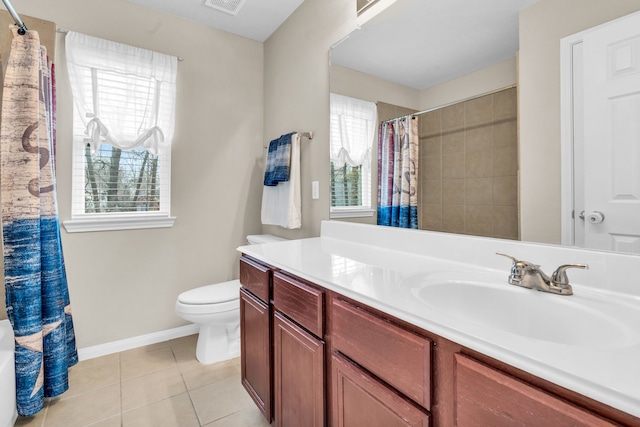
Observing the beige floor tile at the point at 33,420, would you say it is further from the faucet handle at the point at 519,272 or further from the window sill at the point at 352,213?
the faucet handle at the point at 519,272

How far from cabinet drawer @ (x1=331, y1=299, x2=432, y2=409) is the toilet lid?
4.08 ft

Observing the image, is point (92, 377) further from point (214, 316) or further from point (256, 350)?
point (256, 350)

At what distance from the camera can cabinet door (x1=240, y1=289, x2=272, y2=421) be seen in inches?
55.5

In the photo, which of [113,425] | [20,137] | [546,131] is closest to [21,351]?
[113,425]

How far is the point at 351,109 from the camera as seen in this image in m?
1.86

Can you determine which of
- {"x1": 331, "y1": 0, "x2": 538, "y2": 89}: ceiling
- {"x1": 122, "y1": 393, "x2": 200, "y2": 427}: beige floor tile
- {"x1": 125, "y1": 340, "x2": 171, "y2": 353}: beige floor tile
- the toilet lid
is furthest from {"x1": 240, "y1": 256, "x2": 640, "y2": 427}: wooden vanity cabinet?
{"x1": 125, "y1": 340, "x2": 171, "y2": 353}: beige floor tile

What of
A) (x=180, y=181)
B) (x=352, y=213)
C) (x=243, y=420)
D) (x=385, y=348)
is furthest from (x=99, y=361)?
(x=385, y=348)

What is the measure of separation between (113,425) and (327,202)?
167 centimetres

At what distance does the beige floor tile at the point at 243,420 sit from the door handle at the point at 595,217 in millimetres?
1642

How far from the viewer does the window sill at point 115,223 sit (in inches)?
83.2

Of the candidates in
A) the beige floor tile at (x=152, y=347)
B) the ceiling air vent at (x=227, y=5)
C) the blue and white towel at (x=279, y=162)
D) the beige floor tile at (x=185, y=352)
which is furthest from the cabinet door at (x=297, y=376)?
the ceiling air vent at (x=227, y=5)

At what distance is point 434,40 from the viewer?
138 centimetres

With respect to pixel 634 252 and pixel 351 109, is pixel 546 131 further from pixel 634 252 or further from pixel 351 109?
pixel 351 109

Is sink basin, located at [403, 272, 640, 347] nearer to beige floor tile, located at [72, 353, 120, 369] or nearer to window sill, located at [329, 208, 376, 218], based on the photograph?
window sill, located at [329, 208, 376, 218]
